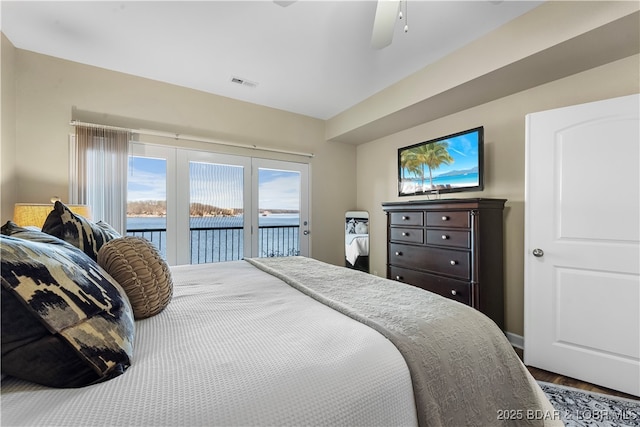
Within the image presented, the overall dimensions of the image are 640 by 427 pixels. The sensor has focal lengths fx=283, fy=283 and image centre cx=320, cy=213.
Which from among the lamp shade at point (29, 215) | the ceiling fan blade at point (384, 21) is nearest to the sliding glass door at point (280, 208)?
the lamp shade at point (29, 215)

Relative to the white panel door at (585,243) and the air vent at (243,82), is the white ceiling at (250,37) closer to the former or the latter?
the air vent at (243,82)

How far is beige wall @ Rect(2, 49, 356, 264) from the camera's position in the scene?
8.34 feet

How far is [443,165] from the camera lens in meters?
3.03

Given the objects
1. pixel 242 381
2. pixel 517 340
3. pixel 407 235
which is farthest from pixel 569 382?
pixel 242 381

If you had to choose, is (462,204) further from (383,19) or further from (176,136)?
(176,136)

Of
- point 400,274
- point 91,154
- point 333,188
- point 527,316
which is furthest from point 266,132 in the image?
point 527,316

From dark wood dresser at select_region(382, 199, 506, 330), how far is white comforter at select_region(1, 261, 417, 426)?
1.78 m

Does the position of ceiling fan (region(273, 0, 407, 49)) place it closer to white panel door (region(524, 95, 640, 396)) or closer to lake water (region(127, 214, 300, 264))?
white panel door (region(524, 95, 640, 396))

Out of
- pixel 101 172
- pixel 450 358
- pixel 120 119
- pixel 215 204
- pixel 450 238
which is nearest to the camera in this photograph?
pixel 450 358

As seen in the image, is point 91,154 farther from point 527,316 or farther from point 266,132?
point 527,316

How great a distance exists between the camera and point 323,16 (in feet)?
6.75

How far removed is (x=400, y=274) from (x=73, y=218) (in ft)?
8.86

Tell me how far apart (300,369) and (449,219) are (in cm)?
222

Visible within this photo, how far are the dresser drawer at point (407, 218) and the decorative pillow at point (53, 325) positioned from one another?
102 inches
